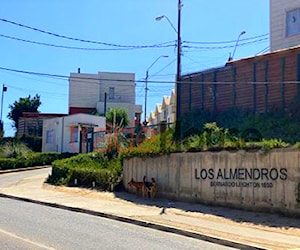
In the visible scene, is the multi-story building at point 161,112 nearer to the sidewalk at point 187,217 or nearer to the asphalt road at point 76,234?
the sidewalk at point 187,217

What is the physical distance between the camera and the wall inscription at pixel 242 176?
53.3 ft

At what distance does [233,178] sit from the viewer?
1770cm

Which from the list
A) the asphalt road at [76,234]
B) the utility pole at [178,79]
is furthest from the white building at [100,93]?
the asphalt road at [76,234]

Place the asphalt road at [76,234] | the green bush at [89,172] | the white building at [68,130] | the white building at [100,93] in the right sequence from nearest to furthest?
the asphalt road at [76,234], the green bush at [89,172], the white building at [68,130], the white building at [100,93]

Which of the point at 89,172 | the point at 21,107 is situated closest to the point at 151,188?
the point at 89,172

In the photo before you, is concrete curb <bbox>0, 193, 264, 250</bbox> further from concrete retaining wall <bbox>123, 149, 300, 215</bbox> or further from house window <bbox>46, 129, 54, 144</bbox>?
house window <bbox>46, 129, 54, 144</bbox>

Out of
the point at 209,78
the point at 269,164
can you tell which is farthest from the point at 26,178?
the point at 269,164

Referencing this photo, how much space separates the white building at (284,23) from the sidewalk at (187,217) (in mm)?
13590

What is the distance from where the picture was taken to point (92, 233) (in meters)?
12.2

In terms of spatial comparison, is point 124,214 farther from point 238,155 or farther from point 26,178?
point 26,178

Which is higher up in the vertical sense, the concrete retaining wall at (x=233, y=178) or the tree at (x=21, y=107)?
the tree at (x=21, y=107)

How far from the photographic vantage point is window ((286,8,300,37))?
29.2m

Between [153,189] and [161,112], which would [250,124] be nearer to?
[153,189]

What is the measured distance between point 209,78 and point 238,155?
8226mm
